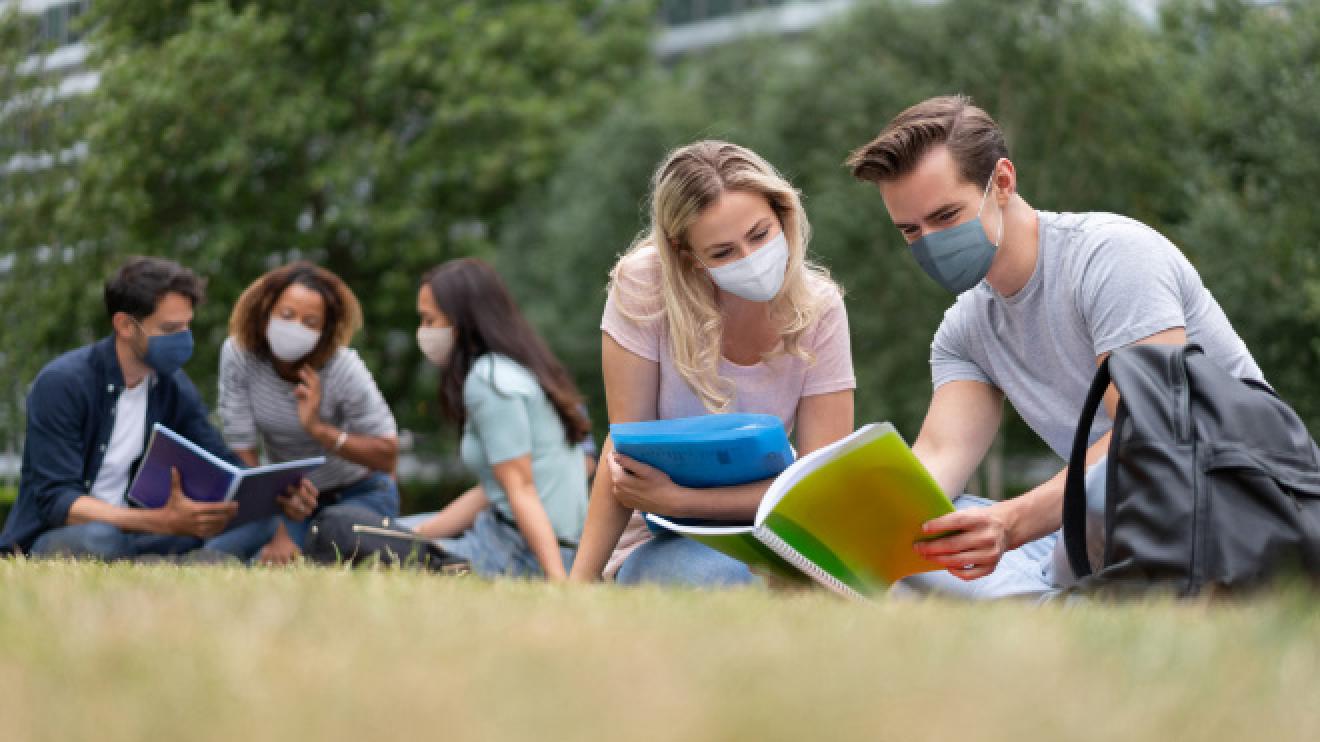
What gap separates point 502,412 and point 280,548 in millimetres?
1743

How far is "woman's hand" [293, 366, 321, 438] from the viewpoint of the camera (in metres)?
7.72

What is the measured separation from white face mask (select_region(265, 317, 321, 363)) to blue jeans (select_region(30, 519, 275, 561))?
3.09 ft

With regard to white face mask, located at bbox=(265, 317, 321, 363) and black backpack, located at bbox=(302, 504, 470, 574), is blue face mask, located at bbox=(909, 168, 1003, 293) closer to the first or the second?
black backpack, located at bbox=(302, 504, 470, 574)

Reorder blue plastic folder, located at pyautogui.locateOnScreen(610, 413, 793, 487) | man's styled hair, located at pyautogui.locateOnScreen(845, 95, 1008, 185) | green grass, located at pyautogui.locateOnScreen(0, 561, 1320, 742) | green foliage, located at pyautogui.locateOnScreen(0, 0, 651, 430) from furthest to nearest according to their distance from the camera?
green foliage, located at pyautogui.locateOnScreen(0, 0, 651, 430)
man's styled hair, located at pyautogui.locateOnScreen(845, 95, 1008, 185)
blue plastic folder, located at pyautogui.locateOnScreen(610, 413, 793, 487)
green grass, located at pyautogui.locateOnScreen(0, 561, 1320, 742)

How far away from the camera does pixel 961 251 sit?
458 centimetres

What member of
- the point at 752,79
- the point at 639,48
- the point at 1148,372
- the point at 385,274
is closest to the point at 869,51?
the point at 752,79

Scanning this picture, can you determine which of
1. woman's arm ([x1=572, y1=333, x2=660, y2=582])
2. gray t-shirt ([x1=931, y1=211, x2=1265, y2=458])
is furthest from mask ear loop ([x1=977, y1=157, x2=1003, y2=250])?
woman's arm ([x1=572, y1=333, x2=660, y2=582])

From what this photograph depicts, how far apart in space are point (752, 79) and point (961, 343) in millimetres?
23332

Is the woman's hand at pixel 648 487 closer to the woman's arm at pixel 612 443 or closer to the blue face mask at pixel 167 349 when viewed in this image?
the woman's arm at pixel 612 443

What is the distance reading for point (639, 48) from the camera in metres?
30.0

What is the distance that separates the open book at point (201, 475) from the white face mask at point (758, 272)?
9.12ft

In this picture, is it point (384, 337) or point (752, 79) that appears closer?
point (384, 337)

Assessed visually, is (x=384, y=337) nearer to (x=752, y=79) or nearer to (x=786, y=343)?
(x=752, y=79)

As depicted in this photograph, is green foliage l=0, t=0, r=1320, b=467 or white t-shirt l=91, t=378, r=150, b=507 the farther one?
green foliage l=0, t=0, r=1320, b=467
